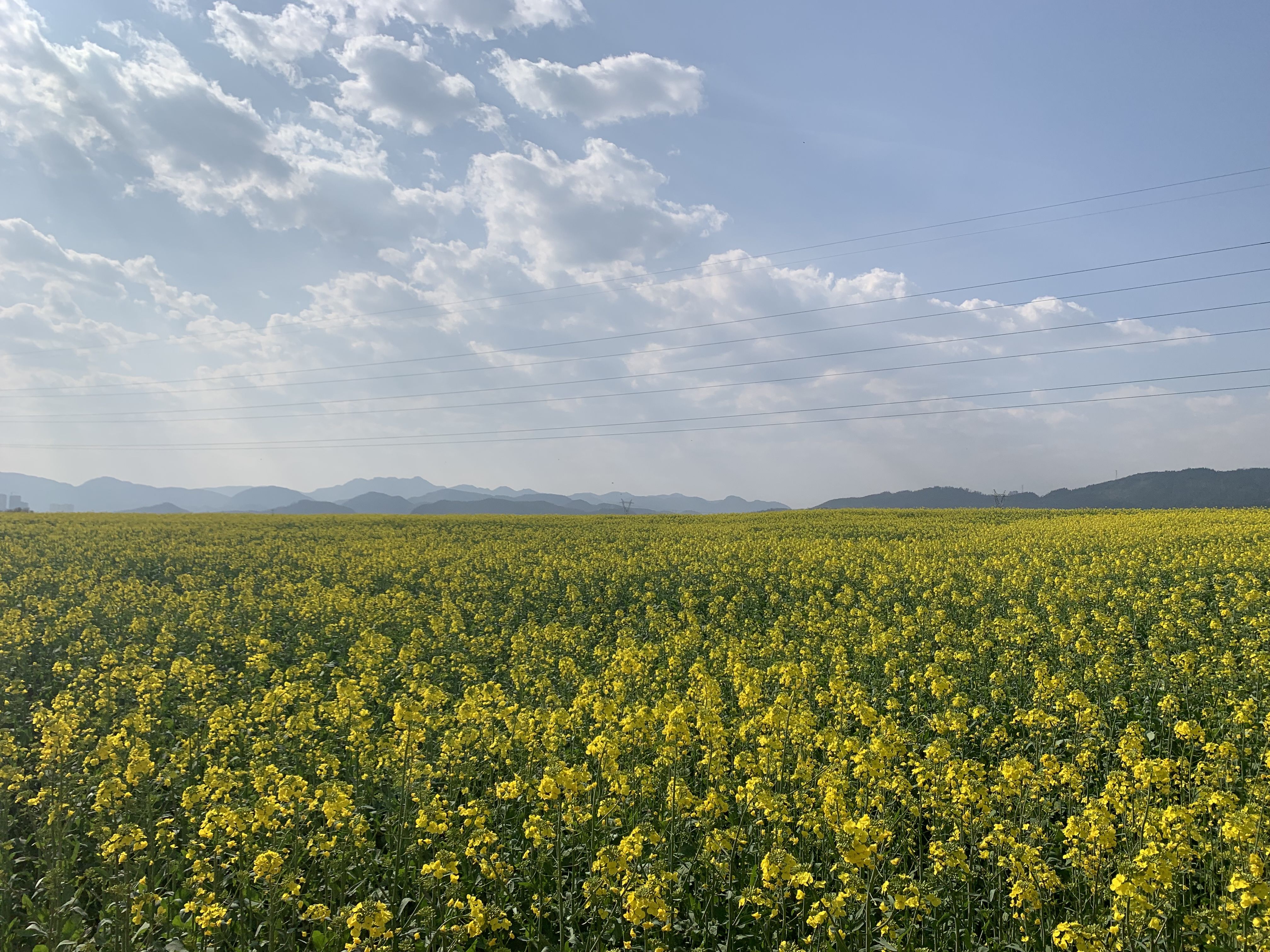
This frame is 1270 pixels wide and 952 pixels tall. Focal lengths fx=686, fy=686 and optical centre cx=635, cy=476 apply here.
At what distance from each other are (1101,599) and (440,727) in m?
13.5

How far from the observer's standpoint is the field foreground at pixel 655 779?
4.62m

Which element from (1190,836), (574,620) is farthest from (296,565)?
(1190,836)

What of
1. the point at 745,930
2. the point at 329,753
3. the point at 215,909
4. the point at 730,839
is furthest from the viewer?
the point at 329,753

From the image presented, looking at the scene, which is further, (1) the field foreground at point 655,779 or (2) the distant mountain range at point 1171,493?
(2) the distant mountain range at point 1171,493

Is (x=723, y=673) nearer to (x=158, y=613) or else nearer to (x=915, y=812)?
(x=915, y=812)

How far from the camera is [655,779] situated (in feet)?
20.3

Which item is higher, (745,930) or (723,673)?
(723,673)

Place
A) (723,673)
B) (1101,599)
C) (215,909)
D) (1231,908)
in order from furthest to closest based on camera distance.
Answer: (1101,599), (723,673), (215,909), (1231,908)

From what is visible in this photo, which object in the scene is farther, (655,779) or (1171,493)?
(1171,493)

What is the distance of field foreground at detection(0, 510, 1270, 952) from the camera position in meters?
4.62

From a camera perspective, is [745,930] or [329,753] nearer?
[745,930]

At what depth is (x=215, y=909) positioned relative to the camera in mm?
4426

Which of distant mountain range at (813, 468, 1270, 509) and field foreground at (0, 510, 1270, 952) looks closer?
field foreground at (0, 510, 1270, 952)

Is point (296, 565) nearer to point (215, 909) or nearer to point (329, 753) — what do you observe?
point (329, 753)
